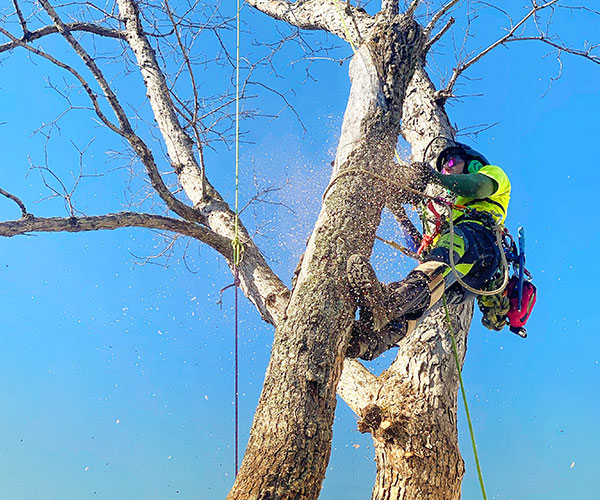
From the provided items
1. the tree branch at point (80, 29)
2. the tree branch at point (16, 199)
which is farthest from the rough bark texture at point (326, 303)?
the tree branch at point (80, 29)

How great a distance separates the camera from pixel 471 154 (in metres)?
3.27

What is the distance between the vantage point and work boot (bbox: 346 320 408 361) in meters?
2.34

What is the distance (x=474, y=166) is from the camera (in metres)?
3.21

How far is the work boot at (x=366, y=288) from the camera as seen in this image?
2.22 meters

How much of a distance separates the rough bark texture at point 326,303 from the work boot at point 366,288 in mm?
48

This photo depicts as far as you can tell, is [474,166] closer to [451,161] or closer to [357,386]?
[451,161]

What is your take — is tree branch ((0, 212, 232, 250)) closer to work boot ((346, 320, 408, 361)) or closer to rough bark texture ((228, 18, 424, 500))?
rough bark texture ((228, 18, 424, 500))

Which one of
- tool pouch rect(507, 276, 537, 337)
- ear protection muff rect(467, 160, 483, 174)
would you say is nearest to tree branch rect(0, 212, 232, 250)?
ear protection muff rect(467, 160, 483, 174)

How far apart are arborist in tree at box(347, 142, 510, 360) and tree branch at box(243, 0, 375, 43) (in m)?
1.56


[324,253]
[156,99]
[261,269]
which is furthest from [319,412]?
[156,99]

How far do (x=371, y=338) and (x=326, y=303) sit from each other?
1.21ft

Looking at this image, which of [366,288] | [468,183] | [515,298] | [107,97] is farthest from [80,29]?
[515,298]

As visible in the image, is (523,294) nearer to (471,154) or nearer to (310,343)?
(471,154)

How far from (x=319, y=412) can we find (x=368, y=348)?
0.53 metres
